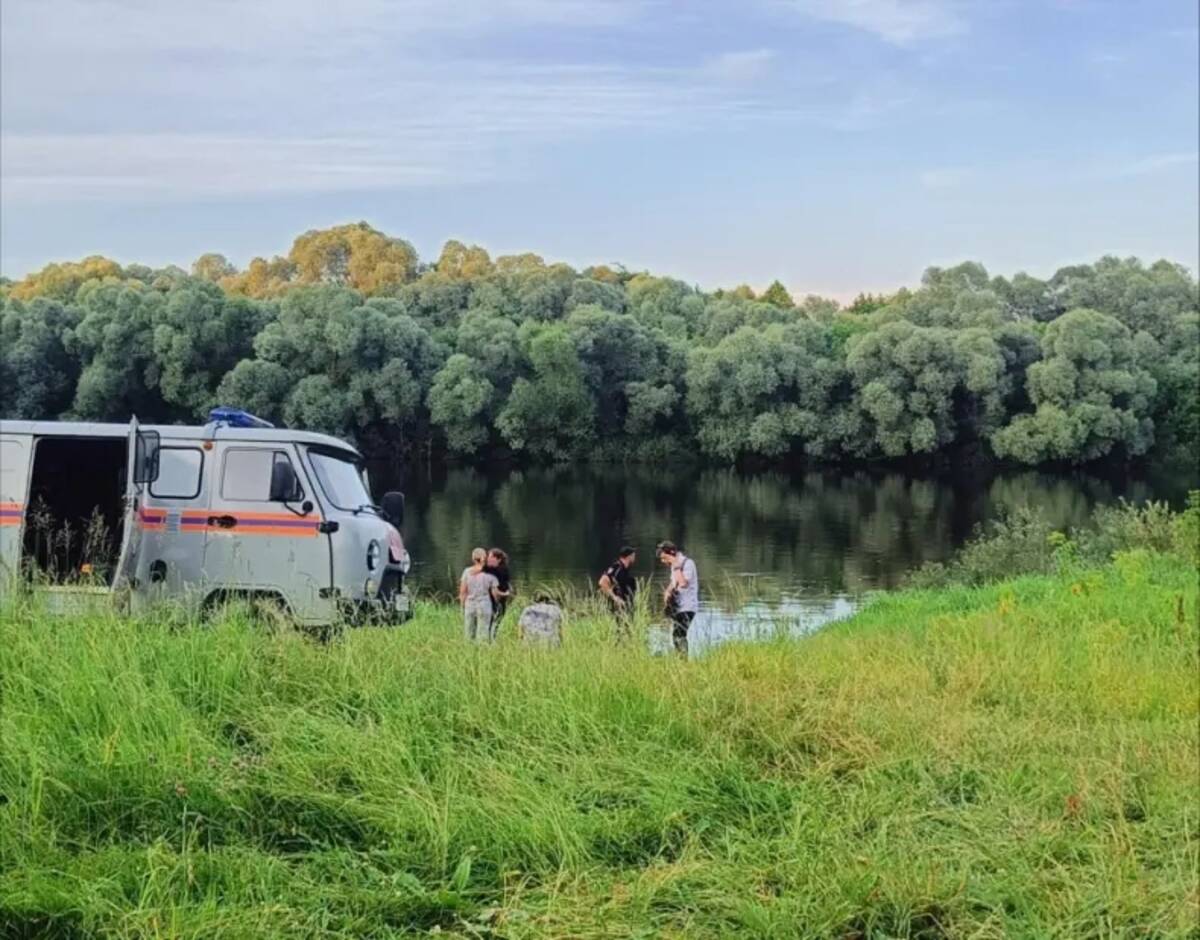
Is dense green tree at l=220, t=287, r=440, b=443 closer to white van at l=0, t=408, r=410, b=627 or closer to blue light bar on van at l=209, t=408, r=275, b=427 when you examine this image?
blue light bar on van at l=209, t=408, r=275, b=427

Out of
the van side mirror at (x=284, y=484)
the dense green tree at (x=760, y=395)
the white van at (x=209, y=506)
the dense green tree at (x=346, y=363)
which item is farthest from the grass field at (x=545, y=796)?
the dense green tree at (x=760, y=395)

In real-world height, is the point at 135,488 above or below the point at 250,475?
below

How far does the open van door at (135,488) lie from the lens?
11.1m

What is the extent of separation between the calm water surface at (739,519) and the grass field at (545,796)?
7.08 meters

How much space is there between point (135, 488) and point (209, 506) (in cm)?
101

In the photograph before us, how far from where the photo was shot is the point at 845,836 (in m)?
→ 5.46

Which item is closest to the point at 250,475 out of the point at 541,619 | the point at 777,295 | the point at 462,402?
the point at 541,619

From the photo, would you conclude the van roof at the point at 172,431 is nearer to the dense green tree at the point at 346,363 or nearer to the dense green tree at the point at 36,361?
the dense green tree at the point at 36,361

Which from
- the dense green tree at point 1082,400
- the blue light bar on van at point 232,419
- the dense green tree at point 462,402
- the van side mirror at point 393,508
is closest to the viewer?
the blue light bar on van at point 232,419

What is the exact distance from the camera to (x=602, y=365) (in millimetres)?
64875

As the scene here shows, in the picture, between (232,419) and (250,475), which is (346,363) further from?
(250,475)

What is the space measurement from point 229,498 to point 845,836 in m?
8.63

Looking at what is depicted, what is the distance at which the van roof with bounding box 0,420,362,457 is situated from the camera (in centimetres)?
1234

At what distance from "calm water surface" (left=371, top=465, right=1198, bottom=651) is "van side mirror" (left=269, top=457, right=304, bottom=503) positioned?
4.71 m
